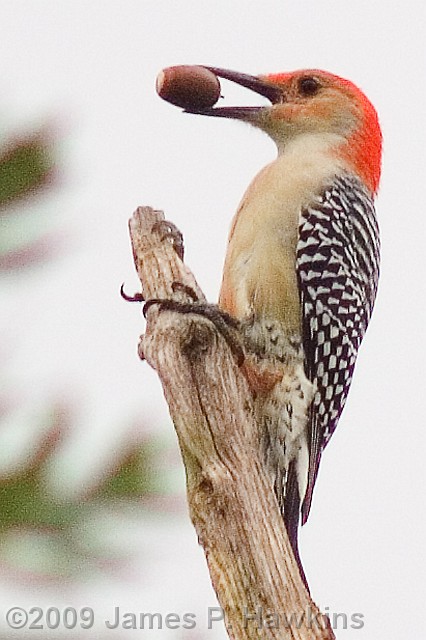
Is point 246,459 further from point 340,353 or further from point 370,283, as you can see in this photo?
point 370,283

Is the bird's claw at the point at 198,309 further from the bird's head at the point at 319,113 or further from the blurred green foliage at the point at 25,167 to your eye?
the bird's head at the point at 319,113

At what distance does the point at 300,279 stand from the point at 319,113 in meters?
1.22

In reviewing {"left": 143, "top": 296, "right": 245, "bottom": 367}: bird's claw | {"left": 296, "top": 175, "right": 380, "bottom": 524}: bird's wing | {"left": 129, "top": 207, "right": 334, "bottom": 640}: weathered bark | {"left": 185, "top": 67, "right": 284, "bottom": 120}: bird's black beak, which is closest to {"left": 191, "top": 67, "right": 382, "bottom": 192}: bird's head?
{"left": 185, "top": 67, "right": 284, "bottom": 120}: bird's black beak

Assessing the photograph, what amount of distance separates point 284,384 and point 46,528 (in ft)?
9.17

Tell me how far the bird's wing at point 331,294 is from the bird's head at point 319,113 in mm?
413

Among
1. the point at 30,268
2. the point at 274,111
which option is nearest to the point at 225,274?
the point at 274,111

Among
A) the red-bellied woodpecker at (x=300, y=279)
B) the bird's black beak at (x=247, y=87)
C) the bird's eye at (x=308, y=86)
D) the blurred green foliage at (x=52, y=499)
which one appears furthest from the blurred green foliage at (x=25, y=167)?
the bird's eye at (x=308, y=86)

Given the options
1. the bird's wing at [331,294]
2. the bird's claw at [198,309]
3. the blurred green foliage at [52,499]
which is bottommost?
the blurred green foliage at [52,499]

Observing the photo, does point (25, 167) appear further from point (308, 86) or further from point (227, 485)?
point (308, 86)

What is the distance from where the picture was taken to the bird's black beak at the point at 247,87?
4715mm

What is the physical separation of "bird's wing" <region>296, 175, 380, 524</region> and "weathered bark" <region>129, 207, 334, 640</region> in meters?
1.23

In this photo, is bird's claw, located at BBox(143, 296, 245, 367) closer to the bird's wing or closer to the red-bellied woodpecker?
the red-bellied woodpecker

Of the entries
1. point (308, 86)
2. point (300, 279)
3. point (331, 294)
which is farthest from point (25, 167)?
point (308, 86)

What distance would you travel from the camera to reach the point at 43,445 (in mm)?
1261
